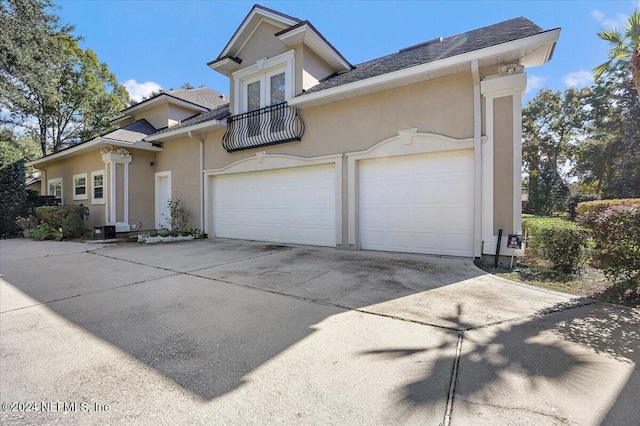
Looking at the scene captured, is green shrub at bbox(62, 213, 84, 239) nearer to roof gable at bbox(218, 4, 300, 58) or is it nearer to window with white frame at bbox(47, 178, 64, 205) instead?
window with white frame at bbox(47, 178, 64, 205)

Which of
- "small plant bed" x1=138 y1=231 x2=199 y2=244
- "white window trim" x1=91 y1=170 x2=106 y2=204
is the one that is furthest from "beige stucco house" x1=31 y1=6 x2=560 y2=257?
"small plant bed" x1=138 y1=231 x2=199 y2=244

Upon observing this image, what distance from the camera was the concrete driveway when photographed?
73.5 inches

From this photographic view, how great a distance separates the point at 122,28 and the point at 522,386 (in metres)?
17.3

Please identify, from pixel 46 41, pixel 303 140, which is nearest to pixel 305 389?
pixel 303 140

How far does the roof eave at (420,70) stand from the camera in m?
5.24

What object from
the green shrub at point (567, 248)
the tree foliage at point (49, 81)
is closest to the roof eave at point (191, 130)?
the tree foliage at point (49, 81)

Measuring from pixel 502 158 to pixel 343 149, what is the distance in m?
3.52

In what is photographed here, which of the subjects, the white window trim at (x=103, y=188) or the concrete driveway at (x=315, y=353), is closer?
the concrete driveway at (x=315, y=353)

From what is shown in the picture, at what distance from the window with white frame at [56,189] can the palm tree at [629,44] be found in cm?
2156

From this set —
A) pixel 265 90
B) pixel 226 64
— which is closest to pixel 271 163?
pixel 265 90

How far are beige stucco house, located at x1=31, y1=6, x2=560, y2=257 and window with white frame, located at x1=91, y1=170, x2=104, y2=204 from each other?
0.86ft

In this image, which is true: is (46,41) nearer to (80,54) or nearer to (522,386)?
(80,54)

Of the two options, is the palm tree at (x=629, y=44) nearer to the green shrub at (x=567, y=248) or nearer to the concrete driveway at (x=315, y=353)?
the green shrub at (x=567, y=248)

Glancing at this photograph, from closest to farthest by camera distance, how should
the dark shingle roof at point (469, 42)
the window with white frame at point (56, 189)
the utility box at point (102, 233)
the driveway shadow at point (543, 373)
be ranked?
the driveway shadow at point (543, 373) → the dark shingle roof at point (469, 42) → the utility box at point (102, 233) → the window with white frame at point (56, 189)
